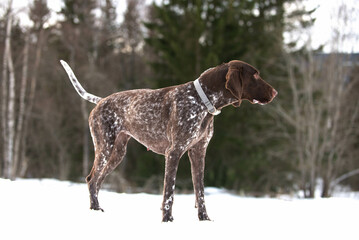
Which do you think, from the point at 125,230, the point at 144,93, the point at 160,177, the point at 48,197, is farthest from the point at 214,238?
the point at 160,177

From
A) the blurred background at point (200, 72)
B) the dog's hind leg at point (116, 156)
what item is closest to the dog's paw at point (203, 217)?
the dog's hind leg at point (116, 156)

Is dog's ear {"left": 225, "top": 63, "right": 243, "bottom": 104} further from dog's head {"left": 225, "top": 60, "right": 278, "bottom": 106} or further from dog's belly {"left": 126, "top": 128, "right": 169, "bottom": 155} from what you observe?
dog's belly {"left": 126, "top": 128, "right": 169, "bottom": 155}

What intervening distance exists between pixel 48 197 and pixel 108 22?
1704cm

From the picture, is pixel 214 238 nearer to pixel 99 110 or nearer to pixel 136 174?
pixel 99 110

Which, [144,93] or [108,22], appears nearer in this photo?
[144,93]

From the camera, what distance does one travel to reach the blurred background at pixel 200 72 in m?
11.9

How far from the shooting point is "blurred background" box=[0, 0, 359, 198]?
1189 centimetres

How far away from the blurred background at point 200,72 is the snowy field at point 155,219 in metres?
6.18

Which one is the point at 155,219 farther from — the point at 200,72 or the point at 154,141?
the point at 200,72

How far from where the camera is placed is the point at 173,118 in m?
3.79

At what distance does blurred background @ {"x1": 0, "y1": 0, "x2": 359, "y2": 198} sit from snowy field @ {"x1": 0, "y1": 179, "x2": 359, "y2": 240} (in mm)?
6182

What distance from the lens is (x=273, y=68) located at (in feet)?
49.3

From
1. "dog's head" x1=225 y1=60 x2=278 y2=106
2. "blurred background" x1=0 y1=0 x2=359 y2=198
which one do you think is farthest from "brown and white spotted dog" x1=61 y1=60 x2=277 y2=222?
"blurred background" x1=0 y1=0 x2=359 y2=198

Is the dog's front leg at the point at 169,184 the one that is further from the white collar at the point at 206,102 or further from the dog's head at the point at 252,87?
the dog's head at the point at 252,87
